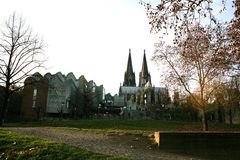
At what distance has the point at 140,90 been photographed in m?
122

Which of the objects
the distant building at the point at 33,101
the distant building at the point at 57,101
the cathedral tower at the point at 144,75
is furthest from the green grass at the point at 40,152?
the cathedral tower at the point at 144,75

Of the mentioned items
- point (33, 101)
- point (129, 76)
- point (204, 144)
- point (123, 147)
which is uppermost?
point (129, 76)

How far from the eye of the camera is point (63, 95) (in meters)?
86.9

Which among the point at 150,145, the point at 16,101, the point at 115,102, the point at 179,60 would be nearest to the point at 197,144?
the point at 150,145

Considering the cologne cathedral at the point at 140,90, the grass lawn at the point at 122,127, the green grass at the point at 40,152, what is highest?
the cologne cathedral at the point at 140,90

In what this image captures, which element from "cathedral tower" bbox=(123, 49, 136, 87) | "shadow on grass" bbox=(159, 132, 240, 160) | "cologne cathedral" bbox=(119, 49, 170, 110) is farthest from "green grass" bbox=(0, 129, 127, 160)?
"cathedral tower" bbox=(123, 49, 136, 87)

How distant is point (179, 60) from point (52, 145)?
23.1 m

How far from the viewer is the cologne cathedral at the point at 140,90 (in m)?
117

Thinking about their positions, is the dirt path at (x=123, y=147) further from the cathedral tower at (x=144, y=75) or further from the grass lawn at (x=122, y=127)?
the cathedral tower at (x=144, y=75)

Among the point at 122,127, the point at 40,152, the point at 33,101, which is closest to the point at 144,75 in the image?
the point at 33,101

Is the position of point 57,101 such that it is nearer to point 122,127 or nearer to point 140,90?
point 140,90

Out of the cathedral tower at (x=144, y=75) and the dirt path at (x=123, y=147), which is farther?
the cathedral tower at (x=144, y=75)

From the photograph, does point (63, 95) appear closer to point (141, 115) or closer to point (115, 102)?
point (141, 115)

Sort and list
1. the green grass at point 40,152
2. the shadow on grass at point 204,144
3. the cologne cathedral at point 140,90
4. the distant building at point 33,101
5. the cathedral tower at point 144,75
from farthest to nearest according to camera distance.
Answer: the cathedral tower at point 144,75
the cologne cathedral at point 140,90
the distant building at point 33,101
the shadow on grass at point 204,144
the green grass at point 40,152
